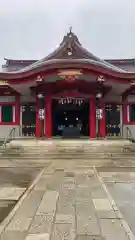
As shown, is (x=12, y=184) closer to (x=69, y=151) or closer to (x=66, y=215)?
(x=66, y=215)

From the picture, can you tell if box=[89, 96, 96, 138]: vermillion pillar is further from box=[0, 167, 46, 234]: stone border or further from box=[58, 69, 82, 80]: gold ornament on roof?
box=[0, 167, 46, 234]: stone border

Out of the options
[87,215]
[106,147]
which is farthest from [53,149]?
[87,215]

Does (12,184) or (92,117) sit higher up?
(92,117)

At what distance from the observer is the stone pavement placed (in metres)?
3.48

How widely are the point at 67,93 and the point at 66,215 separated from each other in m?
12.6

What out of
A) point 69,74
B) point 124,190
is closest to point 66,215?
point 124,190

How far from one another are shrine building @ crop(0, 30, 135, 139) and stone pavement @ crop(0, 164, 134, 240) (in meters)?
9.39

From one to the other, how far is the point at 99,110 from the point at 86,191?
1057cm

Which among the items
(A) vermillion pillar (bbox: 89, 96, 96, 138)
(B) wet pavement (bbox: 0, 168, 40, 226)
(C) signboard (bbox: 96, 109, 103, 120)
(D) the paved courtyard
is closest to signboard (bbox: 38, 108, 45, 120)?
(A) vermillion pillar (bbox: 89, 96, 96, 138)

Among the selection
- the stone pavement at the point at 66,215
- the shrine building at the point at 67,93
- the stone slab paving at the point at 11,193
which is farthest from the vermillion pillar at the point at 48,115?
the stone slab paving at the point at 11,193

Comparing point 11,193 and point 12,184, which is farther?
point 12,184

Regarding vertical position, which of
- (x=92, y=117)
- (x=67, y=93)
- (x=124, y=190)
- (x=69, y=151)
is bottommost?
(x=124, y=190)

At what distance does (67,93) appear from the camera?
16.4 meters

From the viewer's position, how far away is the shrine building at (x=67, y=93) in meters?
15.0
